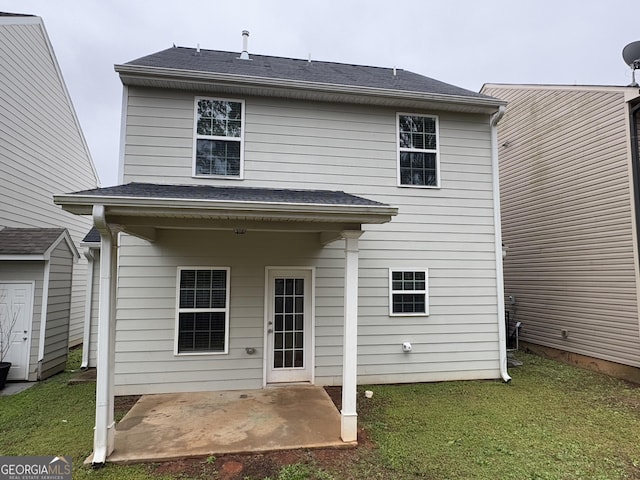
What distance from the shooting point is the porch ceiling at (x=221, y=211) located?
12.2ft

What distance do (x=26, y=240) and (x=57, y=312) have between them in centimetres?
149

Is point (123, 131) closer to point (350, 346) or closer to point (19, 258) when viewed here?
point (19, 258)

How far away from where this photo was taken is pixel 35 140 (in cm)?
882

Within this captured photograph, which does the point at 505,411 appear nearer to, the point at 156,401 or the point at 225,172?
the point at 156,401

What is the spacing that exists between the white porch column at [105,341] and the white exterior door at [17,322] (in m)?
3.92

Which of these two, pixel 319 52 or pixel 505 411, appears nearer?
pixel 505 411

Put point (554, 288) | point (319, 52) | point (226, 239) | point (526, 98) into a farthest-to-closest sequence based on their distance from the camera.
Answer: point (319, 52) → point (526, 98) → point (554, 288) → point (226, 239)

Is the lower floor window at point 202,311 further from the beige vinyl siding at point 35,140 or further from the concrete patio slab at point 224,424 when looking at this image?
the beige vinyl siding at point 35,140

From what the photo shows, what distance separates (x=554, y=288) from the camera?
27.2 ft

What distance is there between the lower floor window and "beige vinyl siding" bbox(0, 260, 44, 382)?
2.99 meters

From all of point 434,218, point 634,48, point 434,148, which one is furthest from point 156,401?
point 634,48

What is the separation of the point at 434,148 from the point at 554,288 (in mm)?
4629

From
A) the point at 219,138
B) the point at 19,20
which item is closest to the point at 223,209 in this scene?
the point at 219,138

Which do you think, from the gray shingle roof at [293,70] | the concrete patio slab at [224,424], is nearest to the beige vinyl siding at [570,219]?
the gray shingle roof at [293,70]
